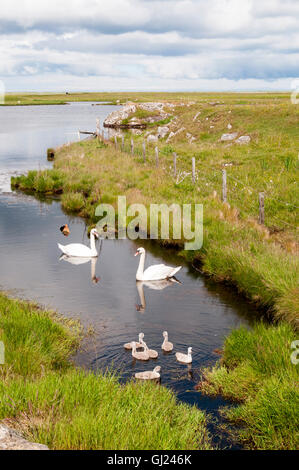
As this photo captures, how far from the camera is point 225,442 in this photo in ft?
22.8

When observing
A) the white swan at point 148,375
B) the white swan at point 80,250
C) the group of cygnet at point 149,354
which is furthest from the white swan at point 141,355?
the white swan at point 80,250

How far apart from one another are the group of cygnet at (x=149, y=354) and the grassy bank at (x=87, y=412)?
1152mm

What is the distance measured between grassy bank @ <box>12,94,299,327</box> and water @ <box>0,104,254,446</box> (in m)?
1.03

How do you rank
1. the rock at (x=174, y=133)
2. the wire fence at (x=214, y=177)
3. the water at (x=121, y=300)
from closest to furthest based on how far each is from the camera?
the water at (x=121, y=300)
the wire fence at (x=214, y=177)
the rock at (x=174, y=133)

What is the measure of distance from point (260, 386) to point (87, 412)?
10.5ft

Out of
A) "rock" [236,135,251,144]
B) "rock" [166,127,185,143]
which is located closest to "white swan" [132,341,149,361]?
"rock" [236,135,251,144]

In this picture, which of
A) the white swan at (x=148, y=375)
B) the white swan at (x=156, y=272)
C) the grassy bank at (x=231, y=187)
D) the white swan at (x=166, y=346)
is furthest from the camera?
the white swan at (x=156, y=272)

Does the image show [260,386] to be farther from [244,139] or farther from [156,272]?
[244,139]

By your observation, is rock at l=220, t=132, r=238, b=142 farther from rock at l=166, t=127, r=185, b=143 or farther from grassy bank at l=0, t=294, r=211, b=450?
grassy bank at l=0, t=294, r=211, b=450

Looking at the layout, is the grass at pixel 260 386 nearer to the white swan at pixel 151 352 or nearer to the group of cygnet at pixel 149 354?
the group of cygnet at pixel 149 354

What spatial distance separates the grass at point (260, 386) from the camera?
6.33 meters

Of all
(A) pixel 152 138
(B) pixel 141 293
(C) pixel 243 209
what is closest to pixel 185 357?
(B) pixel 141 293

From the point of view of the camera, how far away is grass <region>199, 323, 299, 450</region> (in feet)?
20.8
